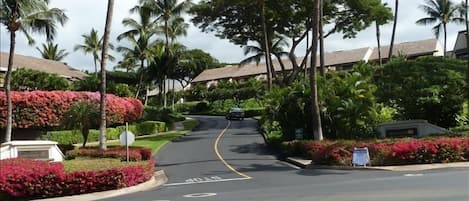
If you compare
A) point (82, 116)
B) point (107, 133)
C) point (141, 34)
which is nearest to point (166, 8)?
point (141, 34)

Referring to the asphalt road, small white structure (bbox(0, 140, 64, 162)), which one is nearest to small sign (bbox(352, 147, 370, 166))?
the asphalt road

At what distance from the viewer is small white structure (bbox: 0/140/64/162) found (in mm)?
23812

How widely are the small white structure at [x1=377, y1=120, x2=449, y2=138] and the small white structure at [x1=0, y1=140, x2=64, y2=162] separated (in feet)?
60.3

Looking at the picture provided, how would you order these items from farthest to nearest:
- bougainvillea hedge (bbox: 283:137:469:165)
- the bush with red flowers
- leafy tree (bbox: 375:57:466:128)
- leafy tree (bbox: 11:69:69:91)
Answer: leafy tree (bbox: 11:69:69:91) < leafy tree (bbox: 375:57:466:128) < the bush with red flowers < bougainvillea hedge (bbox: 283:137:469:165)

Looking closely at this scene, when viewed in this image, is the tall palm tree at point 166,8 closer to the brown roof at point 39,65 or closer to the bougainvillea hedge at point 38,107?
the brown roof at point 39,65

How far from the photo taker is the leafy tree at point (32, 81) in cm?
4744

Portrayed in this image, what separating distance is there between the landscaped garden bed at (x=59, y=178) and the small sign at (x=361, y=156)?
355 inches

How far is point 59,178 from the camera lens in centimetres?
1942

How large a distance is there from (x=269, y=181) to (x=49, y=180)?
7415 mm

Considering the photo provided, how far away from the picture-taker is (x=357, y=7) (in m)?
50.2

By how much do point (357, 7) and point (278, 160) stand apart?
82.4 feet

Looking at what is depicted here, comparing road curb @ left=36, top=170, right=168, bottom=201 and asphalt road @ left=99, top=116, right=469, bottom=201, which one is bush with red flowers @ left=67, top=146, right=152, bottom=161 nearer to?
asphalt road @ left=99, top=116, right=469, bottom=201

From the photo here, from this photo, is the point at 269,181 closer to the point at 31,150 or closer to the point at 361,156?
the point at 361,156

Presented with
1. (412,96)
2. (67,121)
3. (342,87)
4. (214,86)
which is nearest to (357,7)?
(412,96)
